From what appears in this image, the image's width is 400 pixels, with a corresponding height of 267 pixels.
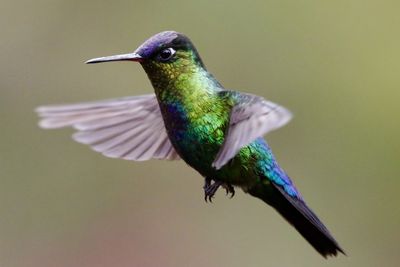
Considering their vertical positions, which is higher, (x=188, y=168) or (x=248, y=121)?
(x=248, y=121)

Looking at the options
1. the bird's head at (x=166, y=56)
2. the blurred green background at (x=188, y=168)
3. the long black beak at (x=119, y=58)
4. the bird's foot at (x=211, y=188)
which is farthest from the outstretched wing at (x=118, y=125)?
the blurred green background at (x=188, y=168)

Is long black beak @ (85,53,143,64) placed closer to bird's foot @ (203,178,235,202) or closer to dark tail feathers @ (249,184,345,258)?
→ bird's foot @ (203,178,235,202)

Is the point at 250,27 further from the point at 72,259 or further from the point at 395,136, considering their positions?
the point at 72,259

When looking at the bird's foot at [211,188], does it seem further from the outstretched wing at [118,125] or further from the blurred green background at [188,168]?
the blurred green background at [188,168]

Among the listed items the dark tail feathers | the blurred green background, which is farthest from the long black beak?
the blurred green background

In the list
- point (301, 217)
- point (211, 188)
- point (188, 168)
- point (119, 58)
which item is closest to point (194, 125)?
point (211, 188)

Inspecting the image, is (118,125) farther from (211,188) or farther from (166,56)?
(166,56)

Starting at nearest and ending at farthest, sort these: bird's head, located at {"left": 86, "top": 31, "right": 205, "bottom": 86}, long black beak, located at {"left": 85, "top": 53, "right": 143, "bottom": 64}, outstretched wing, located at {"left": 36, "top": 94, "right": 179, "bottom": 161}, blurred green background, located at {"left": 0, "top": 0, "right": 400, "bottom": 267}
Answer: long black beak, located at {"left": 85, "top": 53, "right": 143, "bottom": 64}
bird's head, located at {"left": 86, "top": 31, "right": 205, "bottom": 86}
outstretched wing, located at {"left": 36, "top": 94, "right": 179, "bottom": 161}
blurred green background, located at {"left": 0, "top": 0, "right": 400, "bottom": 267}
